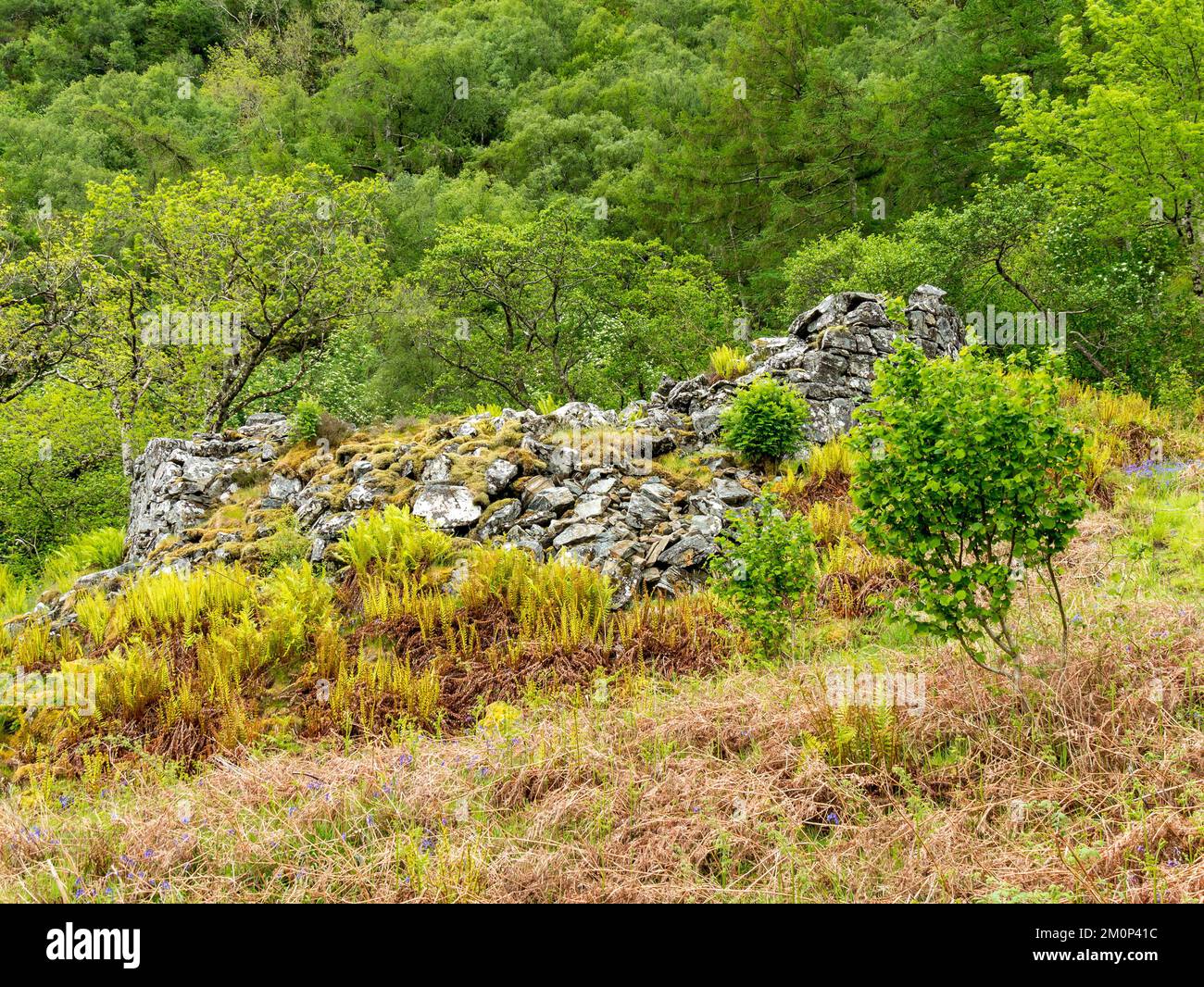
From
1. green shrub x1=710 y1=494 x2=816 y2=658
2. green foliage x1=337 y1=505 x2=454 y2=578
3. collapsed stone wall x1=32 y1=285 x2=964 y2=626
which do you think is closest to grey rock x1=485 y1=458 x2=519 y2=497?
collapsed stone wall x1=32 y1=285 x2=964 y2=626

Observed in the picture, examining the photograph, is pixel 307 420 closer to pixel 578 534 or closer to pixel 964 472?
pixel 578 534

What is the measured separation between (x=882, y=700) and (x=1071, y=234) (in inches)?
506

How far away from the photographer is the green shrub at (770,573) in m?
6.36

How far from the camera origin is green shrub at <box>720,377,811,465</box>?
10.4 meters

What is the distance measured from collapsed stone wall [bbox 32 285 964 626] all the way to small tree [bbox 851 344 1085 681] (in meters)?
4.03

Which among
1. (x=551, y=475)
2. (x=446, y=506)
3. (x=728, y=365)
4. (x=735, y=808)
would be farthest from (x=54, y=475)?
(x=735, y=808)

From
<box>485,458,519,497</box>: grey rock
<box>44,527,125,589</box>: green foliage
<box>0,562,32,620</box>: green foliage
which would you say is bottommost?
<box>0,562,32,620</box>: green foliage

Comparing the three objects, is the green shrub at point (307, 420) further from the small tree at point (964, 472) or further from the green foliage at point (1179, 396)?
the green foliage at point (1179, 396)

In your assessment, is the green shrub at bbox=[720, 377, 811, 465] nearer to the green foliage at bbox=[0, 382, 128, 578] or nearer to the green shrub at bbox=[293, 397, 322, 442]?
the green shrub at bbox=[293, 397, 322, 442]

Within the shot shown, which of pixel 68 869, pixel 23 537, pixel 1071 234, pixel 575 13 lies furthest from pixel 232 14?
pixel 68 869

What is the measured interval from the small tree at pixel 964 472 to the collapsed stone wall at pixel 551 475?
13.2 feet

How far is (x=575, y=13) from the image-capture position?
59906mm

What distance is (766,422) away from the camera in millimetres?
10391

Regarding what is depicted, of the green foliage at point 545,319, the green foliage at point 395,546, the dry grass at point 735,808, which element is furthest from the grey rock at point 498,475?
the green foliage at point 545,319
